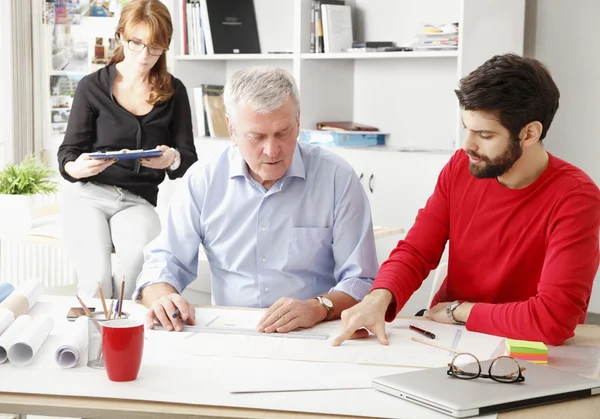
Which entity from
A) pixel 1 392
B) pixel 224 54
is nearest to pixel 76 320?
pixel 1 392

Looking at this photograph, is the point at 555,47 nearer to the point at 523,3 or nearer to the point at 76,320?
the point at 523,3

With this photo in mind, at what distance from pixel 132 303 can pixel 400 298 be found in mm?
644

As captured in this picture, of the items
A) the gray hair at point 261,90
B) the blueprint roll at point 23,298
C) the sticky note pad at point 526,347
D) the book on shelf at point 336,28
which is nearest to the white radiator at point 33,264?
the book on shelf at point 336,28

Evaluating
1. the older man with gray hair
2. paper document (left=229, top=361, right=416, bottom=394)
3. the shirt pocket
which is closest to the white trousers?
the older man with gray hair

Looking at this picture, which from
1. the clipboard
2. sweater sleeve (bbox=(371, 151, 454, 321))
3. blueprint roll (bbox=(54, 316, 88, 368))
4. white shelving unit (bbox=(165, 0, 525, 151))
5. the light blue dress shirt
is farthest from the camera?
white shelving unit (bbox=(165, 0, 525, 151))

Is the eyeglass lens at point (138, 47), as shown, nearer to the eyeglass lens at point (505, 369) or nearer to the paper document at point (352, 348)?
the paper document at point (352, 348)

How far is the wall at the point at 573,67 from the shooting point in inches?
157

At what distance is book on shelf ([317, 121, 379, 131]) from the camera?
4.45 meters

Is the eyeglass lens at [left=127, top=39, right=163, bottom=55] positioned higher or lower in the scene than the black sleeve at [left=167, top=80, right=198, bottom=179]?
higher

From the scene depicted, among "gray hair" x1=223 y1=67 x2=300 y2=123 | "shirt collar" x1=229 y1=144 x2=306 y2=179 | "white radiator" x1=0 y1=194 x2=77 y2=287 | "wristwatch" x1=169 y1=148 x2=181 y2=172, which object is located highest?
"gray hair" x1=223 y1=67 x2=300 y2=123

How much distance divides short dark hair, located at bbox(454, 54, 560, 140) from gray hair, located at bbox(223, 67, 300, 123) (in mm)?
430

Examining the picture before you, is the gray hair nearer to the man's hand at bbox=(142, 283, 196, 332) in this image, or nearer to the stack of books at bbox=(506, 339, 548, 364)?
the man's hand at bbox=(142, 283, 196, 332)

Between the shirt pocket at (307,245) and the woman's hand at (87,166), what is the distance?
3.79 feet

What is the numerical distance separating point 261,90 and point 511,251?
0.72 metres
